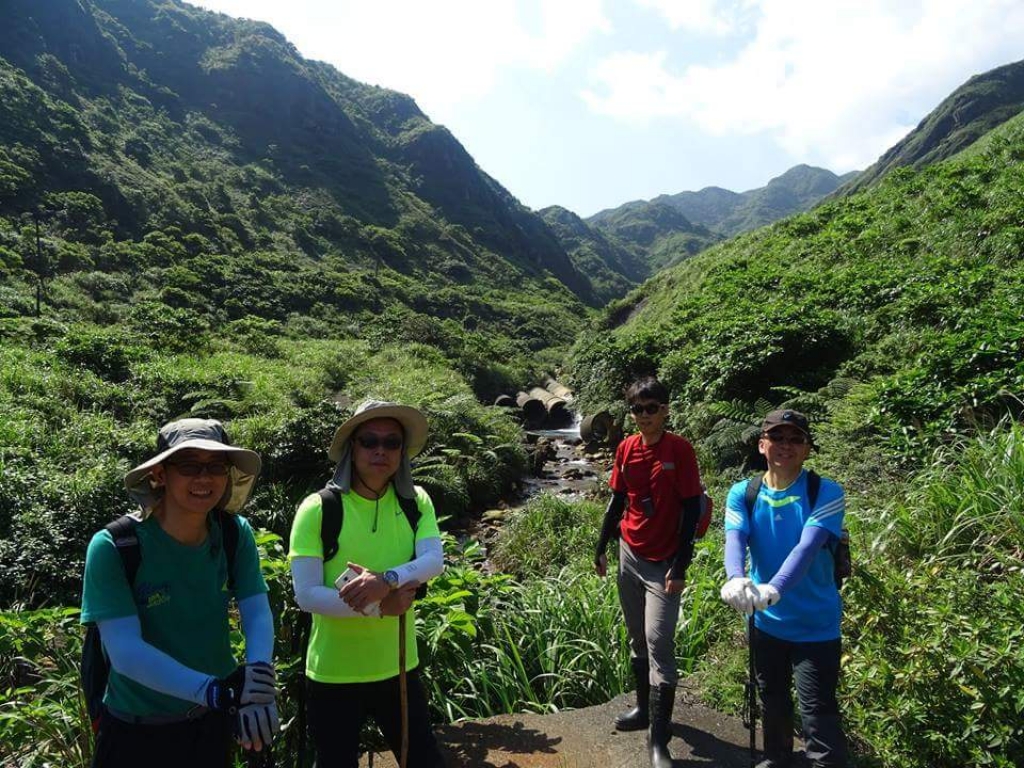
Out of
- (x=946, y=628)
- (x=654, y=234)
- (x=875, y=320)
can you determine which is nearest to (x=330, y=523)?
(x=946, y=628)

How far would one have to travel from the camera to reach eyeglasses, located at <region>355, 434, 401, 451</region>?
2.44m

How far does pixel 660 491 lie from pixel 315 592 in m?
1.84

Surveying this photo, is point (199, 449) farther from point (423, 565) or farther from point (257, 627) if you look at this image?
point (423, 565)

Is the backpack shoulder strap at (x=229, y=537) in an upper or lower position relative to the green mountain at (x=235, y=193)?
lower

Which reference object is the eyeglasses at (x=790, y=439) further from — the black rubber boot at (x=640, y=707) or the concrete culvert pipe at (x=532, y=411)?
the concrete culvert pipe at (x=532, y=411)

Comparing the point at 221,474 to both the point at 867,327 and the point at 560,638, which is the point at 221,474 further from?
the point at 867,327

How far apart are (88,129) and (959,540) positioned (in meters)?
48.9

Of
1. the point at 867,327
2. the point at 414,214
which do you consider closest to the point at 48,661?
the point at 867,327

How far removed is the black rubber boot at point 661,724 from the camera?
2.98 m

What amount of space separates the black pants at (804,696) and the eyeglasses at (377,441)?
1.87 meters

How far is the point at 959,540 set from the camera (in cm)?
392

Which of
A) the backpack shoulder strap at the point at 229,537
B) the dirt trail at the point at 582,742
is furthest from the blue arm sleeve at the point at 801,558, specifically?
the backpack shoulder strap at the point at 229,537

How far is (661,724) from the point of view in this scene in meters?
2.99

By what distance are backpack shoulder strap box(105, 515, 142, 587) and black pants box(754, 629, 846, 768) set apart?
8.37ft
